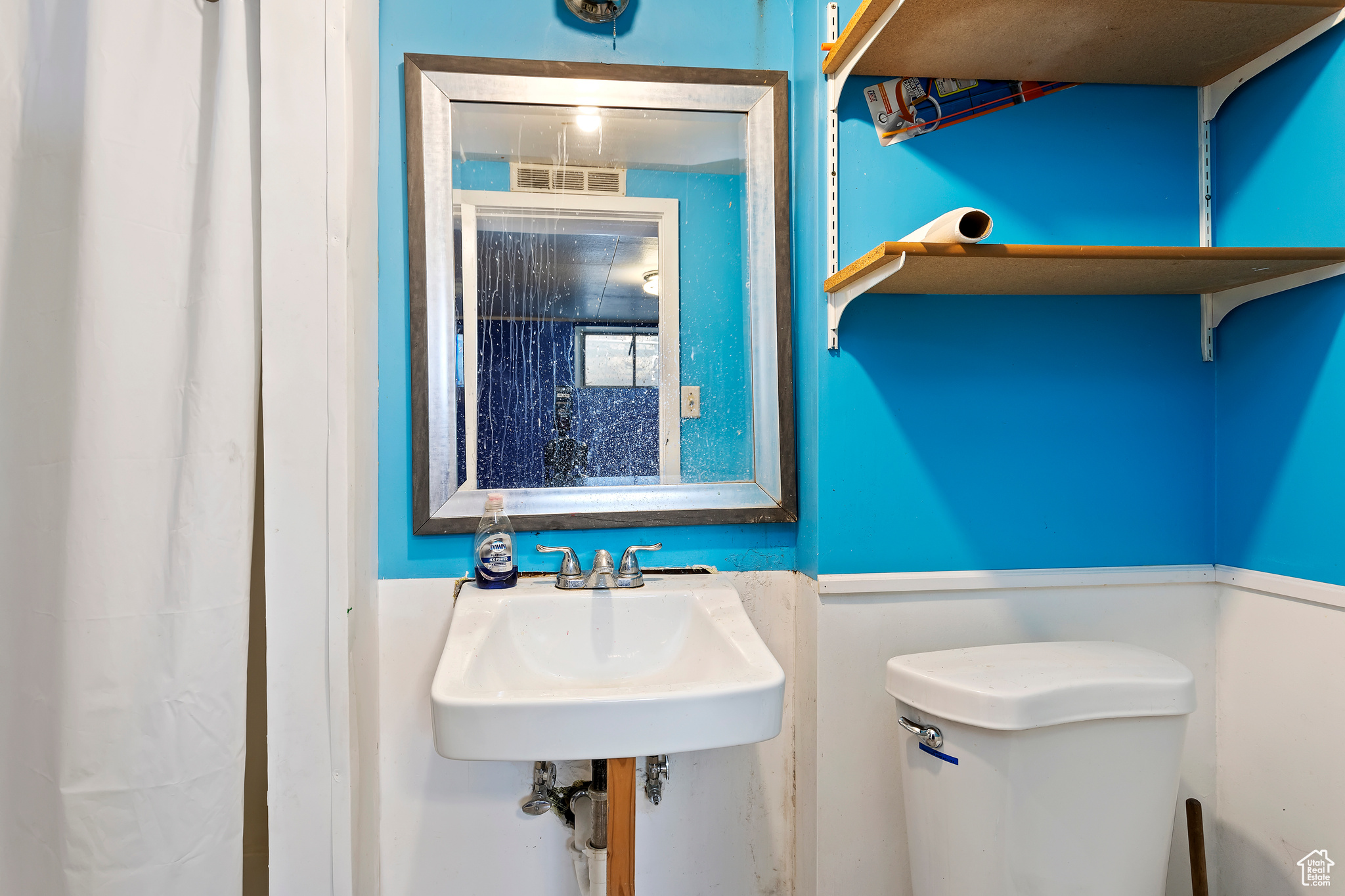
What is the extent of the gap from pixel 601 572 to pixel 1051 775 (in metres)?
0.74

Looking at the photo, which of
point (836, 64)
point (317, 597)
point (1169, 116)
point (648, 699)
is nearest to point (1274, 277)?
point (1169, 116)

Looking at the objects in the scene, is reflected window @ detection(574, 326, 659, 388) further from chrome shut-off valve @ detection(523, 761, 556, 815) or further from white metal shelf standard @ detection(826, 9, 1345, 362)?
chrome shut-off valve @ detection(523, 761, 556, 815)

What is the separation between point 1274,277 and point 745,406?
88 cm

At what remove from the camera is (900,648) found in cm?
123

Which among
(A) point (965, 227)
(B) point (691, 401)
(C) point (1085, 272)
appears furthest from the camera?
(B) point (691, 401)

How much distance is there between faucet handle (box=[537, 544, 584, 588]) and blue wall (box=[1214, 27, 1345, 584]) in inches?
45.5

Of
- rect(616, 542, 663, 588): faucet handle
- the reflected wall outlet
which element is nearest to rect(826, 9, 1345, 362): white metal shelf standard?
the reflected wall outlet

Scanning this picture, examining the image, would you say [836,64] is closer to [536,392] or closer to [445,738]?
[536,392]

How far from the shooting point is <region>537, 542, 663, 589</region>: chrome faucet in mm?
1218

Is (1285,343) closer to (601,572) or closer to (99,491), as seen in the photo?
(601,572)

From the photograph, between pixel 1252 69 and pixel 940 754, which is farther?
pixel 1252 69

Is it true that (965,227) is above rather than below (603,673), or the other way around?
above

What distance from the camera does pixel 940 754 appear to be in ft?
3.38

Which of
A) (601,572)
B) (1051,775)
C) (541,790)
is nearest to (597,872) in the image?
(541,790)
